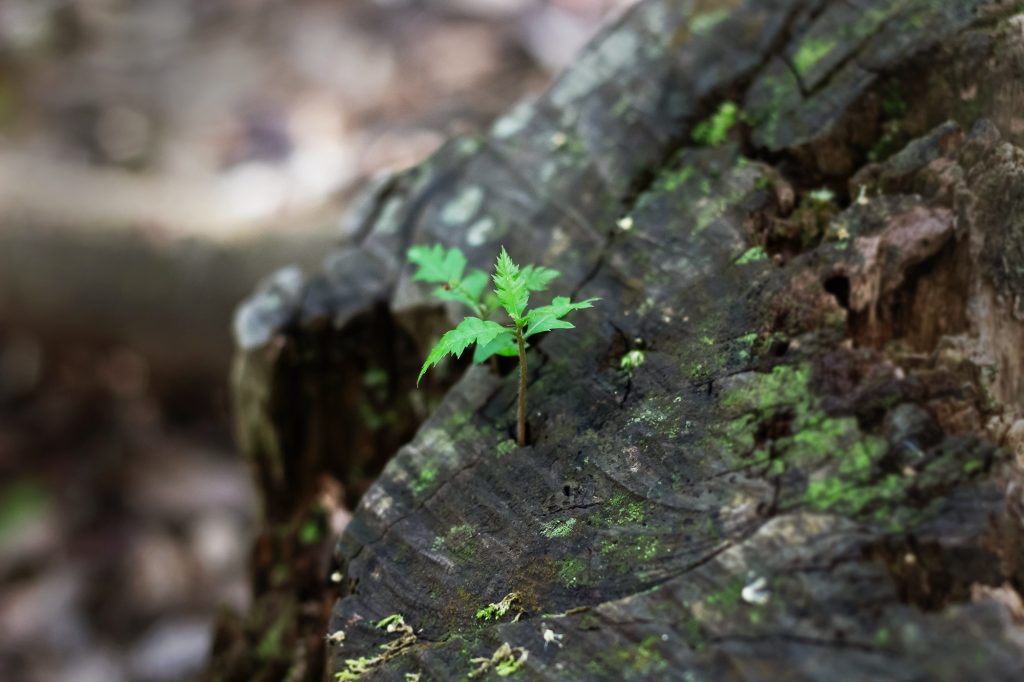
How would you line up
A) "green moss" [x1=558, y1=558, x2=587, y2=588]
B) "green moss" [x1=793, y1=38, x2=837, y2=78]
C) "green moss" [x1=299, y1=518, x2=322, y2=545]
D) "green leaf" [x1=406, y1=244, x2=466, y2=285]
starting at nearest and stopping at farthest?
"green moss" [x1=558, y1=558, x2=587, y2=588] < "green leaf" [x1=406, y1=244, x2=466, y2=285] < "green moss" [x1=793, y1=38, x2=837, y2=78] < "green moss" [x1=299, y1=518, x2=322, y2=545]

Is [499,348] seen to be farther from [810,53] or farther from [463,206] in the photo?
[810,53]

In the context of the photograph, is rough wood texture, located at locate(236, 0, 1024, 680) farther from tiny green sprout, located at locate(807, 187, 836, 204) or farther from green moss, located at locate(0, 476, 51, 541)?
green moss, located at locate(0, 476, 51, 541)

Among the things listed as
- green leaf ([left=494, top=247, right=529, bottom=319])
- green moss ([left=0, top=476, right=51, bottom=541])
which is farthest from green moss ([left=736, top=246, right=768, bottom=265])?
green moss ([left=0, top=476, right=51, bottom=541])

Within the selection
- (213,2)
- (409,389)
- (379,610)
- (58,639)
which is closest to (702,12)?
(409,389)

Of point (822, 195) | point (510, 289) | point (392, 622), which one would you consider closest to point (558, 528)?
point (392, 622)

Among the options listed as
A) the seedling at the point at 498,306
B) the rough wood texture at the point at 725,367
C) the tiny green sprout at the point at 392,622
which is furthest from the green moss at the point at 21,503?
the tiny green sprout at the point at 392,622

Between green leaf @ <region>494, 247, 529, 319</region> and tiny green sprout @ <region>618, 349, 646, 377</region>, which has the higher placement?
green leaf @ <region>494, 247, 529, 319</region>

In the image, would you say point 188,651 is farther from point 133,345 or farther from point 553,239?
point 553,239
